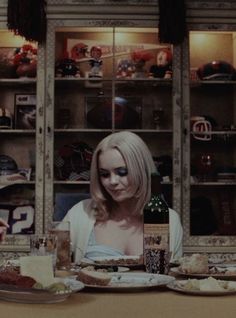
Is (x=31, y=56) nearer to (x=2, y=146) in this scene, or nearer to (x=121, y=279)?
(x=2, y=146)

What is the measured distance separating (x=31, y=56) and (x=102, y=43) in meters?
0.45

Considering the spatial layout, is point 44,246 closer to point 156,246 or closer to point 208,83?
point 156,246

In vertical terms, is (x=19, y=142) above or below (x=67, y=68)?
below

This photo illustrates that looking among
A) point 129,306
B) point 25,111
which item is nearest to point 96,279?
point 129,306

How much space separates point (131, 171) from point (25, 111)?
159 centimetres

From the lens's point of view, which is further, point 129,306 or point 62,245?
point 62,245

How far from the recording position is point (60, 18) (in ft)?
11.2

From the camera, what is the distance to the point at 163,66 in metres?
3.48

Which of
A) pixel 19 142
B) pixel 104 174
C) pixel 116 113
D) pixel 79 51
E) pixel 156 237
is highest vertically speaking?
pixel 79 51

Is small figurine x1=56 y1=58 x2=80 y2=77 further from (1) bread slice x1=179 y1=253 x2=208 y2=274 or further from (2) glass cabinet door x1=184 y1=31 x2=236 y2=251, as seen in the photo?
(1) bread slice x1=179 y1=253 x2=208 y2=274

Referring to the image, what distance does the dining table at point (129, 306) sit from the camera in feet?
3.24

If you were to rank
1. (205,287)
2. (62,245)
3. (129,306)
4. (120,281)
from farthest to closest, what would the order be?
(62,245), (120,281), (205,287), (129,306)

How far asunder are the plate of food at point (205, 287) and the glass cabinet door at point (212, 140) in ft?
6.91

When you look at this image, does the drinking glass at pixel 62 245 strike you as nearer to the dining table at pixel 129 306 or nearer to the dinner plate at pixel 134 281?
the dinner plate at pixel 134 281
